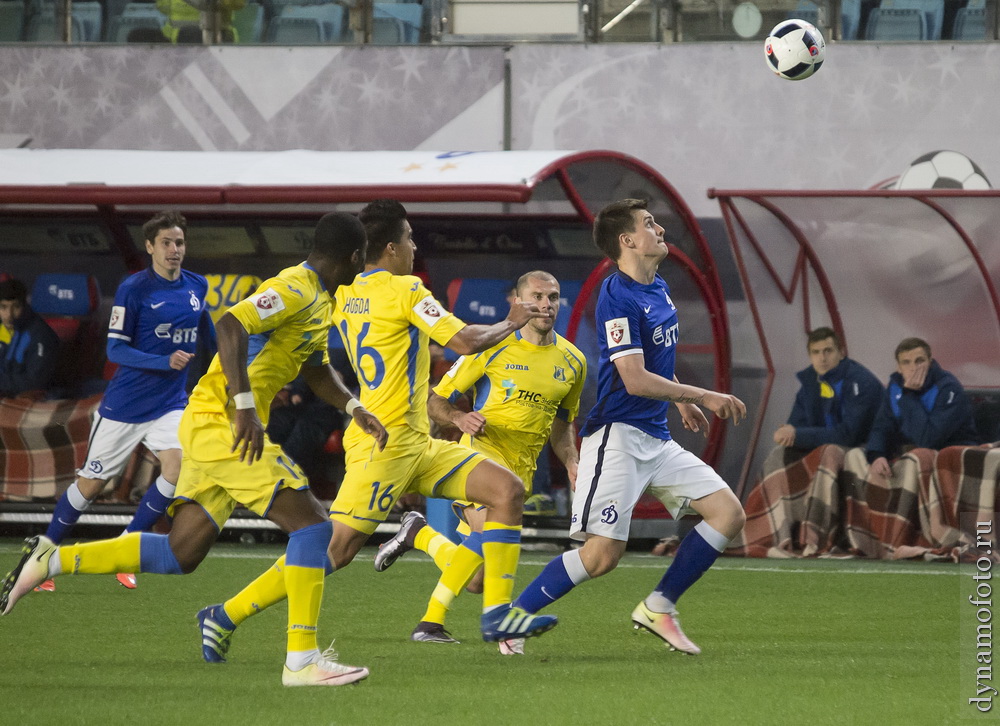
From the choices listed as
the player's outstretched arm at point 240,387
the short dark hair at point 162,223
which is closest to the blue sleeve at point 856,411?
the short dark hair at point 162,223

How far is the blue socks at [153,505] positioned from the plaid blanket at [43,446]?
3.03m

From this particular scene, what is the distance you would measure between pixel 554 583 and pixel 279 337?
1.42m

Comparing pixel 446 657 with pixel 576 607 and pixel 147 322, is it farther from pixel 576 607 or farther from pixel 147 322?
pixel 147 322

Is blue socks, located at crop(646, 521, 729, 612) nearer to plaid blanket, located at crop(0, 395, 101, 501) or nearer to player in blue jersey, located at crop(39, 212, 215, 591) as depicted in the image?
player in blue jersey, located at crop(39, 212, 215, 591)

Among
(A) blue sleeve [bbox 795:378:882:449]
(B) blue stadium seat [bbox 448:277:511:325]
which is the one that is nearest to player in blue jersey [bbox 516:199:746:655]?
(A) blue sleeve [bbox 795:378:882:449]

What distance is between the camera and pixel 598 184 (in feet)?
33.4

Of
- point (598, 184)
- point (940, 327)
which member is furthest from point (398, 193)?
point (940, 327)

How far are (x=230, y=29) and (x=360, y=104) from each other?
4.38 feet

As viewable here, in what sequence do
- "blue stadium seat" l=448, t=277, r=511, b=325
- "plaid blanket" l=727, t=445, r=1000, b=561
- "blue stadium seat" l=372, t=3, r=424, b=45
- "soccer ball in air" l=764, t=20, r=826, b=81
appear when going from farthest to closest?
"blue stadium seat" l=372, t=3, r=424, b=45
"blue stadium seat" l=448, t=277, r=511, b=325
"plaid blanket" l=727, t=445, r=1000, b=561
"soccer ball in air" l=764, t=20, r=826, b=81

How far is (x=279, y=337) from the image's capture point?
5.15 meters

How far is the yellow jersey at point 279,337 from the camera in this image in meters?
4.96

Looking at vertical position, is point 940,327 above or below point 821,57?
below

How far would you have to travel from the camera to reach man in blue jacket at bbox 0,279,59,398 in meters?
11.0

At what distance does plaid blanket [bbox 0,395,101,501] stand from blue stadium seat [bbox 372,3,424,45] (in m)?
3.86
